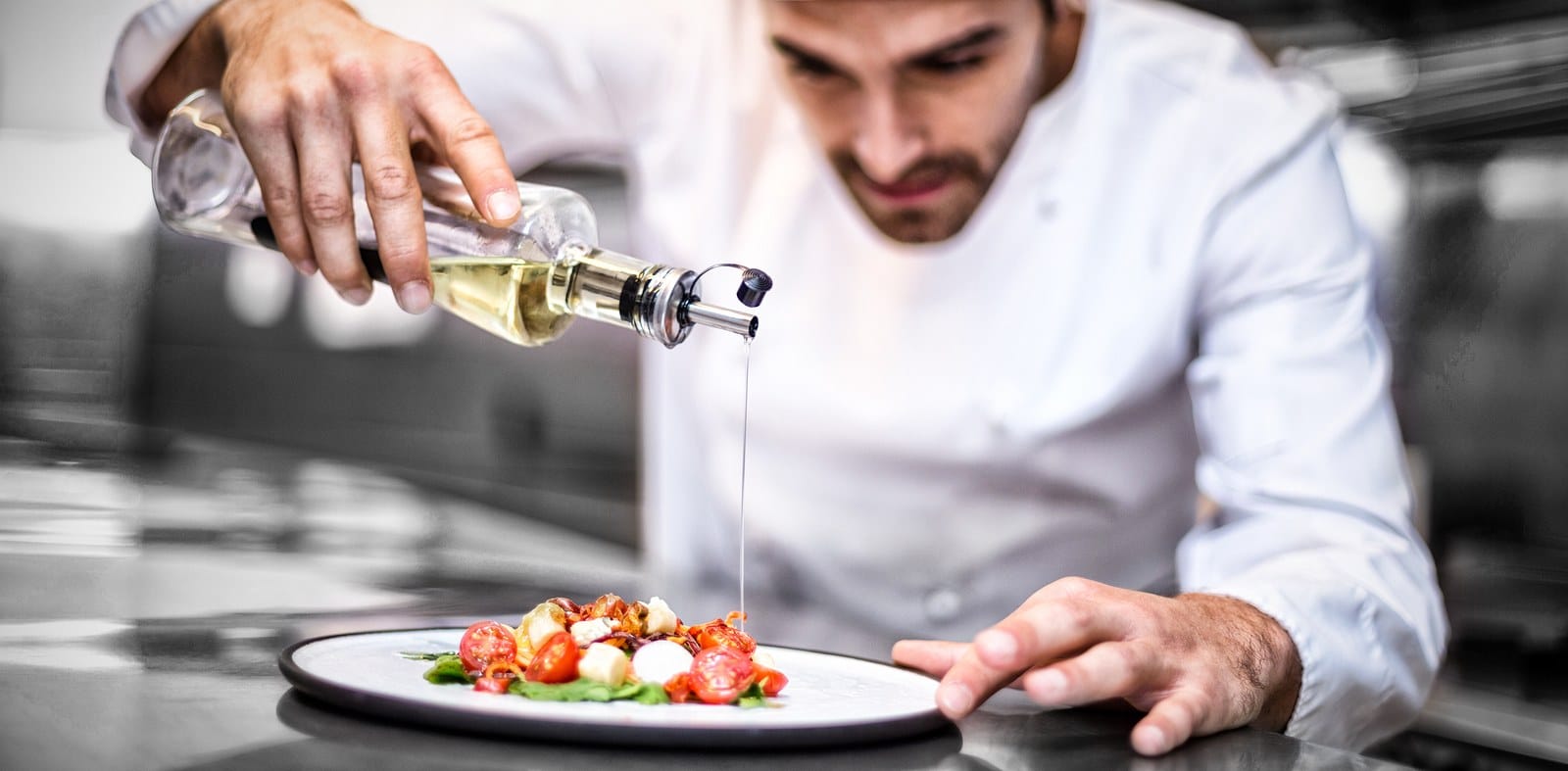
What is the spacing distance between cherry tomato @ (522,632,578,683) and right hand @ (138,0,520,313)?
354 mm

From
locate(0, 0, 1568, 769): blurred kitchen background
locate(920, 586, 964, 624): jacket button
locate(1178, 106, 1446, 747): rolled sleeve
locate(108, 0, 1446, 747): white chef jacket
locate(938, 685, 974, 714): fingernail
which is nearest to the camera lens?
locate(938, 685, 974, 714): fingernail

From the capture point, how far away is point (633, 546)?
4.07m

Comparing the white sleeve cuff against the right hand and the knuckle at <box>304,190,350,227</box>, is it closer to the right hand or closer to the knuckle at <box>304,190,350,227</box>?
the right hand

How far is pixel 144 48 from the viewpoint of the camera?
139cm

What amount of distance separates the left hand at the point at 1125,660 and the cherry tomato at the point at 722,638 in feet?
0.46

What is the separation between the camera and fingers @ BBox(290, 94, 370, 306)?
3.62 feet

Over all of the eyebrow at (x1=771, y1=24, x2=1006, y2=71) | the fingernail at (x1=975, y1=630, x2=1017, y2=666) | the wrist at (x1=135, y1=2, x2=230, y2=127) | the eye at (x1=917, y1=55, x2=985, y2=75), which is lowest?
the fingernail at (x1=975, y1=630, x2=1017, y2=666)

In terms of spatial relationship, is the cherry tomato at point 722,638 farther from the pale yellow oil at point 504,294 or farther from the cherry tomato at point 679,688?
the pale yellow oil at point 504,294

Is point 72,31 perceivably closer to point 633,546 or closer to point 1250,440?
point 633,546

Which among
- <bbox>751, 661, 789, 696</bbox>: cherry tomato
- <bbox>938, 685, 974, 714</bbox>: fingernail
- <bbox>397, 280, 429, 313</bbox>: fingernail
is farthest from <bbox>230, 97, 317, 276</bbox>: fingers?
<bbox>938, 685, 974, 714</bbox>: fingernail

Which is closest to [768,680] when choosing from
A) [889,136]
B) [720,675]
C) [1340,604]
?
[720,675]

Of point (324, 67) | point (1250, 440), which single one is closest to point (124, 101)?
point (324, 67)

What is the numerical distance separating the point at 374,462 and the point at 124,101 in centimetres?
326

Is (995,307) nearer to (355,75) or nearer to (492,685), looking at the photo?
(355,75)
